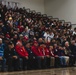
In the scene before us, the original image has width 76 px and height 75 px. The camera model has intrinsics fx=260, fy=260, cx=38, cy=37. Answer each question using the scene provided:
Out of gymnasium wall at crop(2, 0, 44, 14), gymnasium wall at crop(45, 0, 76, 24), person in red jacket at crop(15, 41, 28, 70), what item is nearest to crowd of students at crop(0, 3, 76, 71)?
person in red jacket at crop(15, 41, 28, 70)

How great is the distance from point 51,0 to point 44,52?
13417mm

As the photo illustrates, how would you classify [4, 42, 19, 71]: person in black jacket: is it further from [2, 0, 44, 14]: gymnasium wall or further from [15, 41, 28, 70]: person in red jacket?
[2, 0, 44, 14]: gymnasium wall

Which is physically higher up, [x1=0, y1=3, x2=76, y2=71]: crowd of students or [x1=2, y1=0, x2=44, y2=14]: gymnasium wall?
[x1=2, y1=0, x2=44, y2=14]: gymnasium wall

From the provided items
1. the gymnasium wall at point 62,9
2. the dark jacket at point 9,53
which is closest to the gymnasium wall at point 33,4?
the gymnasium wall at point 62,9

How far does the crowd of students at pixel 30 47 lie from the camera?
11.5 meters

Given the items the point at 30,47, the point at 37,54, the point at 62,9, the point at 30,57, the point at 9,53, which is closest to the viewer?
the point at 9,53

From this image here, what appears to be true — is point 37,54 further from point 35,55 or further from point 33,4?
point 33,4

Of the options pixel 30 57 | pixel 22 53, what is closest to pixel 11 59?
pixel 22 53

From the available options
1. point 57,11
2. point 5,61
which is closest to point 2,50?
point 5,61

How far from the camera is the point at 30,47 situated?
12.8 metres

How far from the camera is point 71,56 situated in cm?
1456

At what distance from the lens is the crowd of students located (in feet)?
37.7

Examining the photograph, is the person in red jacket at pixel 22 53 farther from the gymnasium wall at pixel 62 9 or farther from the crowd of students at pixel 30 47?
the gymnasium wall at pixel 62 9

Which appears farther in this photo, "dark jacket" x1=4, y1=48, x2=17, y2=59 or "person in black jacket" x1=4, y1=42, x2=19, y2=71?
"dark jacket" x1=4, y1=48, x2=17, y2=59
